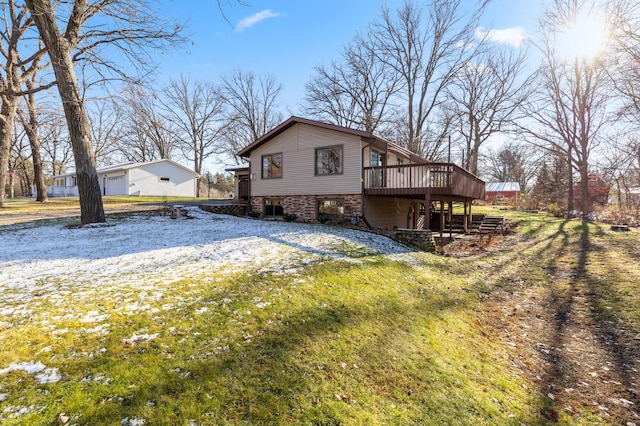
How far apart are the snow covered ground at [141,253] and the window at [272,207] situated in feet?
17.1

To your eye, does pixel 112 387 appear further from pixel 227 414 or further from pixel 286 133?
pixel 286 133

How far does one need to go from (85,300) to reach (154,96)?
9387 mm

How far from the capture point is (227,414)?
239 centimetres

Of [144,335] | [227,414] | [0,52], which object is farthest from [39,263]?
[0,52]

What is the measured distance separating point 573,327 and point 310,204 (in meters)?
10.4

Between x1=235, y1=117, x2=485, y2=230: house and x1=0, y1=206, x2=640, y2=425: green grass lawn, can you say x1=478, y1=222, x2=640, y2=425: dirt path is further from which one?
x1=235, y1=117, x2=485, y2=230: house

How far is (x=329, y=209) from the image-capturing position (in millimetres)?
13875

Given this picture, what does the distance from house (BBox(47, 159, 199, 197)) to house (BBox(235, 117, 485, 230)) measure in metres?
17.1

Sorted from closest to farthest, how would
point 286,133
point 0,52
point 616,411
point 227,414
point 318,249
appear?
point 227,414
point 616,411
point 318,249
point 0,52
point 286,133

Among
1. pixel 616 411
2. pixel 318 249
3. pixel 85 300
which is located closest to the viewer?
pixel 616 411

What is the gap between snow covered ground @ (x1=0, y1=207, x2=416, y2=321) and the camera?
14.7 ft

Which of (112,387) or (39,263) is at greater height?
(39,263)

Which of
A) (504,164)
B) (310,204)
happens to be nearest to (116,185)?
(310,204)

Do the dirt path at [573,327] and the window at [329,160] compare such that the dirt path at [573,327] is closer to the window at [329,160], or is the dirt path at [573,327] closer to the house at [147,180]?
the window at [329,160]
